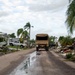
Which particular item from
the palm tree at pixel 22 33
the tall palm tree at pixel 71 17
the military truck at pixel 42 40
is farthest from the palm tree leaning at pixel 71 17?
the palm tree at pixel 22 33

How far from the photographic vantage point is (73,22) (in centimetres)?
2791

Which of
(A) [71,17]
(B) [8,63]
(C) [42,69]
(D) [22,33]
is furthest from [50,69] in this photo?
(D) [22,33]

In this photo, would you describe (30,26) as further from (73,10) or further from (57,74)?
(57,74)

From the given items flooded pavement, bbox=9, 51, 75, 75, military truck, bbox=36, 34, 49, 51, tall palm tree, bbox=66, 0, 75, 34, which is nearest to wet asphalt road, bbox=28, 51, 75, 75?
flooded pavement, bbox=9, 51, 75, 75

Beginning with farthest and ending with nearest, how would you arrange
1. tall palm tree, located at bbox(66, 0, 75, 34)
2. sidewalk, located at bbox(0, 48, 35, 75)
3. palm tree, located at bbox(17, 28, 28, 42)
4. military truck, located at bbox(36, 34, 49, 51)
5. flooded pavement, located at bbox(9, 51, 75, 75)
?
palm tree, located at bbox(17, 28, 28, 42) < military truck, located at bbox(36, 34, 49, 51) < tall palm tree, located at bbox(66, 0, 75, 34) < sidewalk, located at bbox(0, 48, 35, 75) < flooded pavement, located at bbox(9, 51, 75, 75)

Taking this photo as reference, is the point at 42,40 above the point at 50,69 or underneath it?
above

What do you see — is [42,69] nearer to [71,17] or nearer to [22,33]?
[71,17]

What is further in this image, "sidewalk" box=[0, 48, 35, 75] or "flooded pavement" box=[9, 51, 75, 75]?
"sidewalk" box=[0, 48, 35, 75]

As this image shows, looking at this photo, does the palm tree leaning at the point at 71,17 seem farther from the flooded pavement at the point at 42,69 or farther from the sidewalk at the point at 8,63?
the sidewalk at the point at 8,63

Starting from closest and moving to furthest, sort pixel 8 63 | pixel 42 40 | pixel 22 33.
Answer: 1. pixel 8 63
2. pixel 42 40
3. pixel 22 33

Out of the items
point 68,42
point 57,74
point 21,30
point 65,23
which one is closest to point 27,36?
point 21,30

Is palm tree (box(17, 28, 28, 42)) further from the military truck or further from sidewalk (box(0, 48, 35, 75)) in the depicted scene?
sidewalk (box(0, 48, 35, 75))

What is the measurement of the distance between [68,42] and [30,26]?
44844 millimetres

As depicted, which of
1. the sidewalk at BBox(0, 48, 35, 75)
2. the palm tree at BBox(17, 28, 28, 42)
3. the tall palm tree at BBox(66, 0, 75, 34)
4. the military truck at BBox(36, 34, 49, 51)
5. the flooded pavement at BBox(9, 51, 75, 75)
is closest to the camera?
the flooded pavement at BBox(9, 51, 75, 75)
